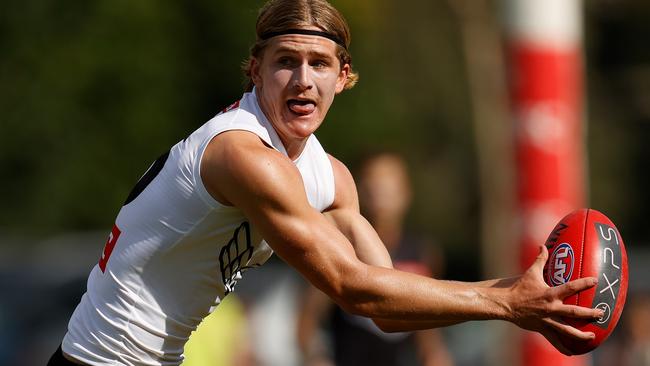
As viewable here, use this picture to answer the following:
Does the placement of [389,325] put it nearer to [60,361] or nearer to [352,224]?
[352,224]

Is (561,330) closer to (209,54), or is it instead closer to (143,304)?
(143,304)

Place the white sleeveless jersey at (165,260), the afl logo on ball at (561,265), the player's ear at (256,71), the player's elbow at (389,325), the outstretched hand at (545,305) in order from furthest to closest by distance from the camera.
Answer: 1. the player's elbow at (389,325)
2. the player's ear at (256,71)
3. the white sleeveless jersey at (165,260)
4. the afl logo on ball at (561,265)
5. the outstretched hand at (545,305)

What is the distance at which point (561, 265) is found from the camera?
13.6 ft

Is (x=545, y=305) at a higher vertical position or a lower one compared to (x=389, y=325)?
higher

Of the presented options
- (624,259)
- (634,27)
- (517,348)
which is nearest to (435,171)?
(634,27)

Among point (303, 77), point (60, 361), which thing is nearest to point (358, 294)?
point (303, 77)

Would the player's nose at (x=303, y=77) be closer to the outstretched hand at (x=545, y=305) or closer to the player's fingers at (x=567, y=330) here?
the outstretched hand at (x=545, y=305)

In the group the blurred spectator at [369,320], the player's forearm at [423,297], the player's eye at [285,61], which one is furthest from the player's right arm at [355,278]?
the blurred spectator at [369,320]

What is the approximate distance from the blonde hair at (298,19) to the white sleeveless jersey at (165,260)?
0.24 metres

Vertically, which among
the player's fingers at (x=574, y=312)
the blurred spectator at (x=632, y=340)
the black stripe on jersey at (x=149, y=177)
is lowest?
the blurred spectator at (x=632, y=340)

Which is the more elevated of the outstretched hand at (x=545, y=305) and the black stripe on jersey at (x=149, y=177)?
the black stripe on jersey at (x=149, y=177)

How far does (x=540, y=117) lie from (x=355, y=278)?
4374 millimetres

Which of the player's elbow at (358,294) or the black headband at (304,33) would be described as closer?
the player's elbow at (358,294)

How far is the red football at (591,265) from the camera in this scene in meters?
4.11
